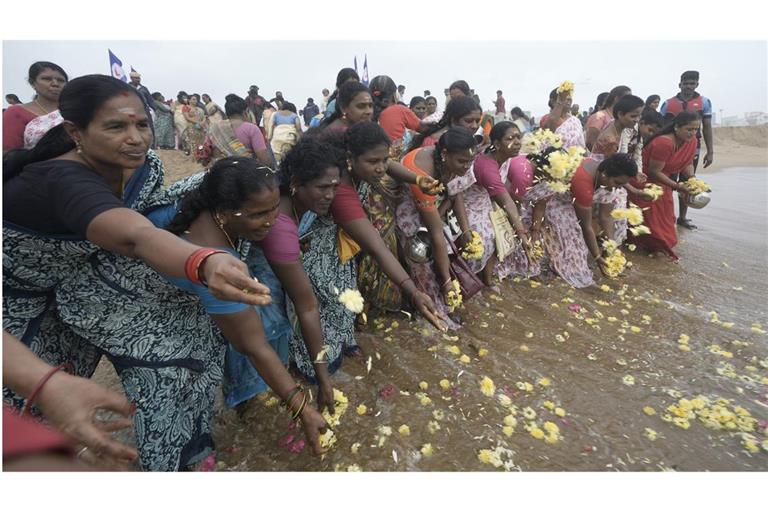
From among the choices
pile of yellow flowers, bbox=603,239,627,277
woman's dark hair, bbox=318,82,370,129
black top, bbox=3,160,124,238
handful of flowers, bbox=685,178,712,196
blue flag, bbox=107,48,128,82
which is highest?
blue flag, bbox=107,48,128,82

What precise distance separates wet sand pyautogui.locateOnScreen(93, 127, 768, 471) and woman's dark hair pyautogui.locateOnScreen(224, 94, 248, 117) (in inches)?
158

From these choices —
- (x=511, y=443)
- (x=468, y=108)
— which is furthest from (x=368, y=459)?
(x=468, y=108)

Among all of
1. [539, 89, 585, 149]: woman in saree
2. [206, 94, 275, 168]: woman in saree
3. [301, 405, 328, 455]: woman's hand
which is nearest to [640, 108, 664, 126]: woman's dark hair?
[539, 89, 585, 149]: woman in saree

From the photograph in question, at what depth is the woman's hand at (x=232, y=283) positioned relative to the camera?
4.64 ft

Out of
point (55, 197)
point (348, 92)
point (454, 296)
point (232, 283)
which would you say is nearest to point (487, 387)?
point (454, 296)

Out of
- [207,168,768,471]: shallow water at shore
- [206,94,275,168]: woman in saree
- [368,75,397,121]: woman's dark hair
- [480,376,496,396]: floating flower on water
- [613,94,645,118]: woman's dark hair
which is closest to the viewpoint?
[207,168,768,471]: shallow water at shore

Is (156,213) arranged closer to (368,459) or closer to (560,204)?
(368,459)

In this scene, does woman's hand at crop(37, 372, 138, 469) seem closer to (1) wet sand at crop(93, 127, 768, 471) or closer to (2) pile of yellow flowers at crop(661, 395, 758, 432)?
(1) wet sand at crop(93, 127, 768, 471)

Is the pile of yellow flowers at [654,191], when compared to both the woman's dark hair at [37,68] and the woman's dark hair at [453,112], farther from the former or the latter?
the woman's dark hair at [37,68]

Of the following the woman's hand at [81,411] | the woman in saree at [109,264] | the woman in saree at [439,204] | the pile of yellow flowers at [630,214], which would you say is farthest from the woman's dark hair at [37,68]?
the pile of yellow flowers at [630,214]

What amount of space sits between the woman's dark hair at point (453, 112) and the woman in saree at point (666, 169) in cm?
318

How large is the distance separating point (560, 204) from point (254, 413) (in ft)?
14.7

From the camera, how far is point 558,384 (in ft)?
10.2

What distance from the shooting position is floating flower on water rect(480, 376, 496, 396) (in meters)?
2.97
